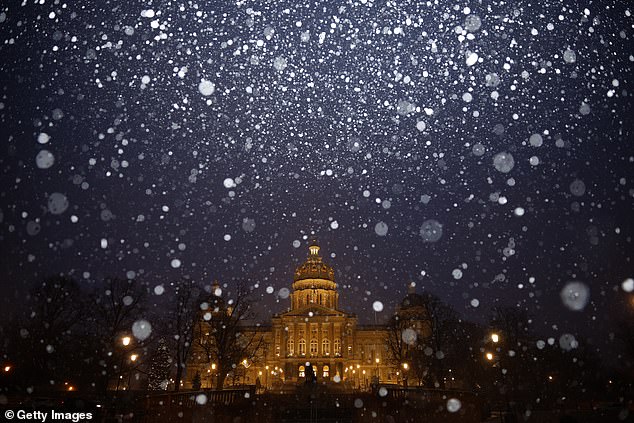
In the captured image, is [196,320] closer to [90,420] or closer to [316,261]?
[90,420]

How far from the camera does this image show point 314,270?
109 m

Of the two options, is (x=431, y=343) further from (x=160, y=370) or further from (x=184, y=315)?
(x=160, y=370)

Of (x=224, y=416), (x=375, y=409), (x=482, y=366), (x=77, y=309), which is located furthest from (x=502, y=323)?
(x=77, y=309)

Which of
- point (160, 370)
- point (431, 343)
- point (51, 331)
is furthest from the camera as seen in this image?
point (160, 370)

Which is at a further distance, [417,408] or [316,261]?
[316,261]

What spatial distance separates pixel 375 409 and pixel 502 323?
3004 centimetres

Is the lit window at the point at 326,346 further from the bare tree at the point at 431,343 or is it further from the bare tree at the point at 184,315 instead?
the bare tree at the point at 184,315

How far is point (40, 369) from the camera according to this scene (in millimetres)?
37094

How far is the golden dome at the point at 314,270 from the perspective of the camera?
10819 centimetres

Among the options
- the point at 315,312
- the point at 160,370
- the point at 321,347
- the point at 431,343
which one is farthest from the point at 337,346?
the point at 431,343

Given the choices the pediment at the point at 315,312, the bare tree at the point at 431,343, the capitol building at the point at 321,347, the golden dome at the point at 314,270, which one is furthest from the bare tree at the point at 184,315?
the golden dome at the point at 314,270

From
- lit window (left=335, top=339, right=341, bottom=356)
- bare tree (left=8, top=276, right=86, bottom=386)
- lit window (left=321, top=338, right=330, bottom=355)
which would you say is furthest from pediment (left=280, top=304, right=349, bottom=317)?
bare tree (left=8, top=276, right=86, bottom=386)

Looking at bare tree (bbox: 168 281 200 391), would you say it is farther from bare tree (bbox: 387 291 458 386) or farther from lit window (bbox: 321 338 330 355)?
lit window (bbox: 321 338 330 355)

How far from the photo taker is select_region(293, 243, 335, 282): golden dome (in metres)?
108
